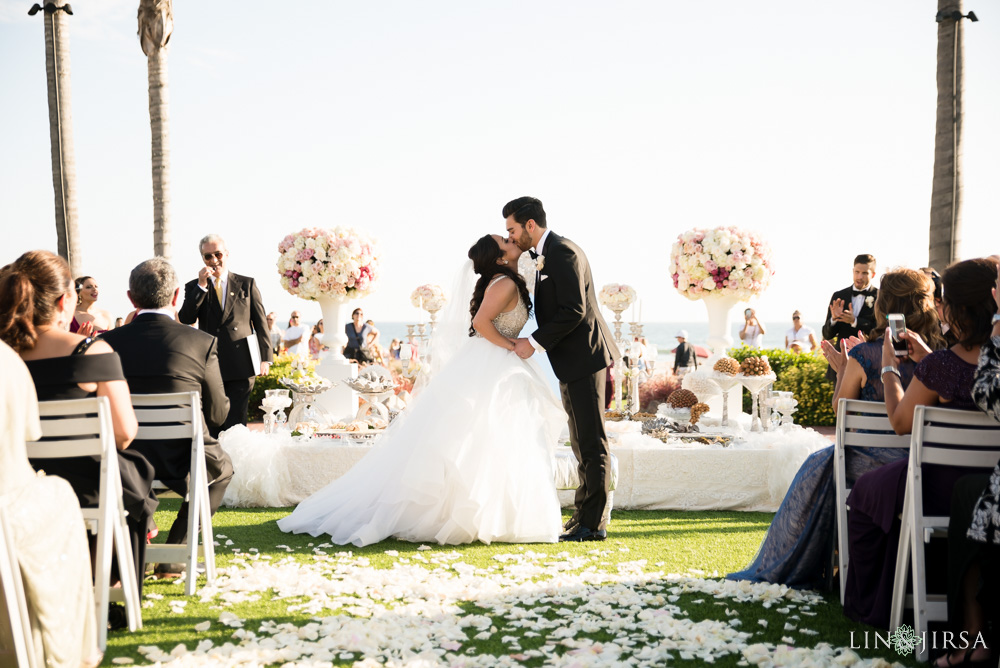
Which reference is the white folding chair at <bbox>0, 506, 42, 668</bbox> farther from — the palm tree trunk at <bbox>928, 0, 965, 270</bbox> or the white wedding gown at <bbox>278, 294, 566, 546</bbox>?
the palm tree trunk at <bbox>928, 0, 965, 270</bbox>

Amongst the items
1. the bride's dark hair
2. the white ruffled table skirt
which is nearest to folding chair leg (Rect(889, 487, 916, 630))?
the white ruffled table skirt

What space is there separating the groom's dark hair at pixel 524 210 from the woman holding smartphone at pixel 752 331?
A: 10543 mm

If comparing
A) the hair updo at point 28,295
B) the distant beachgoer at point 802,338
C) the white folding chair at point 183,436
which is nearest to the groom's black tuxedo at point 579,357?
the white folding chair at point 183,436

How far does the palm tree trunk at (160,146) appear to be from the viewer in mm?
11281

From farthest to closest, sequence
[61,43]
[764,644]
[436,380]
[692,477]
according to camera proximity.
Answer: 1. [61,43]
2. [692,477]
3. [436,380]
4. [764,644]

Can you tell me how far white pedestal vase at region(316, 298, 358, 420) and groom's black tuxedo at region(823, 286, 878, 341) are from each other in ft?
16.8

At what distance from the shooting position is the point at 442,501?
5.34 m

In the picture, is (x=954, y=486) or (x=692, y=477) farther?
(x=692, y=477)

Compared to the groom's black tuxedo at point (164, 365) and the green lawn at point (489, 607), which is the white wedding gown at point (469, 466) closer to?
the green lawn at point (489, 607)

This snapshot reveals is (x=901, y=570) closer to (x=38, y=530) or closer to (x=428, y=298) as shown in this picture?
(x=38, y=530)

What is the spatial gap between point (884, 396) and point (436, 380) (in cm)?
290

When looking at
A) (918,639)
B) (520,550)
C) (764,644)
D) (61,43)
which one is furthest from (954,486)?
(61,43)

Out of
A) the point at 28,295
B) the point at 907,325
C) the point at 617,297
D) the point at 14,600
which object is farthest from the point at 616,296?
the point at 14,600

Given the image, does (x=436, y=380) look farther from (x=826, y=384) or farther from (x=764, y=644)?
(x=826, y=384)
